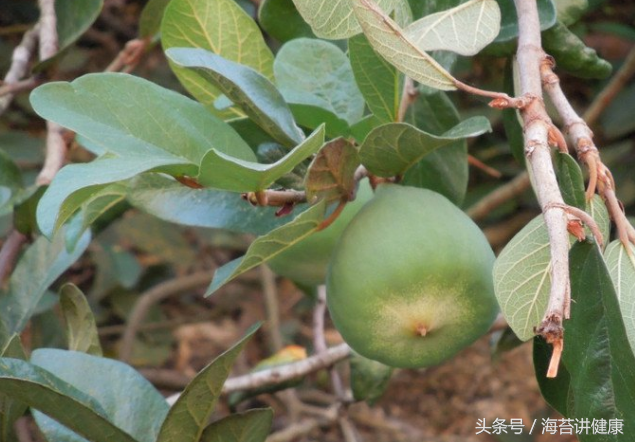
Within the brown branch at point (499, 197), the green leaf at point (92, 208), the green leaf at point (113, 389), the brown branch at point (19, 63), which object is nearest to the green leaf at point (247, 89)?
the green leaf at point (92, 208)

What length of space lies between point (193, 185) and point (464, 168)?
289 mm

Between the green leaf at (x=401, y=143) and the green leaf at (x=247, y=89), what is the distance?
61 mm

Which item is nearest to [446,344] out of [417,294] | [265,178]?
[417,294]

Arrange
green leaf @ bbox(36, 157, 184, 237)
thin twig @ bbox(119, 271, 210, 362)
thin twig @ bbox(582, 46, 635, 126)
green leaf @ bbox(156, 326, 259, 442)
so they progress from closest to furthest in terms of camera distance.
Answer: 1. green leaf @ bbox(36, 157, 184, 237)
2. green leaf @ bbox(156, 326, 259, 442)
3. thin twig @ bbox(582, 46, 635, 126)
4. thin twig @ bbox(119, 271, 210, 362)

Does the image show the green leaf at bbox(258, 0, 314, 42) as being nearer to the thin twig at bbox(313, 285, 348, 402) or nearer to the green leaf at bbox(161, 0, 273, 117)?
the green leaf at bbox(161, 0, 273, 117)

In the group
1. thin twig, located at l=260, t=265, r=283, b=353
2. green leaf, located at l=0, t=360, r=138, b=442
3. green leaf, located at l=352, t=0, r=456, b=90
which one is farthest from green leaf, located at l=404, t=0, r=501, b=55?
Answer: thin twig, located at l=260, t=265, r=283, b=353

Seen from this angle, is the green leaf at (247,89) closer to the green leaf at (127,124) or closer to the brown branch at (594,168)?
the green leaf at (127,124)

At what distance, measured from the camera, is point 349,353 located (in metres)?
1.15

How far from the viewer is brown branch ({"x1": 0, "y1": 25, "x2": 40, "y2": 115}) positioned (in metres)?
1.18

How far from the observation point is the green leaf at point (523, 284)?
0.60 metres

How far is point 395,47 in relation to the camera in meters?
0.63

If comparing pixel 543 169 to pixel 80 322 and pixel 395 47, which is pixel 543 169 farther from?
pixel 80 322

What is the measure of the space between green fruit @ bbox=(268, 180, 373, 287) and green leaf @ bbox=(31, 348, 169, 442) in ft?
0.53

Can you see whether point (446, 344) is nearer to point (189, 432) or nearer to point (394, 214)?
point (394, 214)
